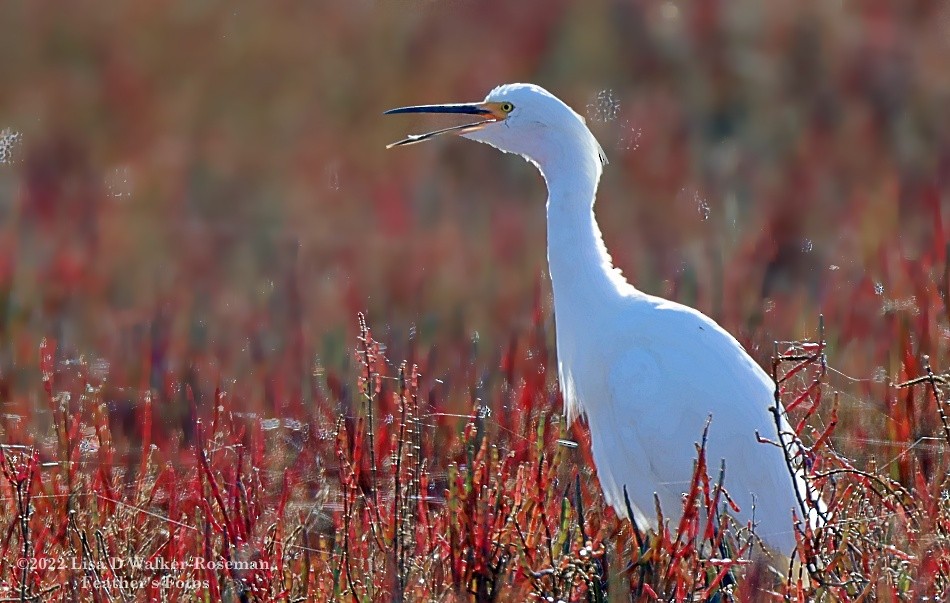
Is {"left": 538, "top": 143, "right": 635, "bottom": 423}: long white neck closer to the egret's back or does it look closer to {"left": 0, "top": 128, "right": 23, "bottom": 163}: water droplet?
the egret's back

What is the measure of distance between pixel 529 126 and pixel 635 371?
2.86 ft

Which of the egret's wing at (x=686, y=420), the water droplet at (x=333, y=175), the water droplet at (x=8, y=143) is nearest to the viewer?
the egret's wing at (x=686, y=420)

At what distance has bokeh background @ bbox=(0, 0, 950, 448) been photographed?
6.07 meters

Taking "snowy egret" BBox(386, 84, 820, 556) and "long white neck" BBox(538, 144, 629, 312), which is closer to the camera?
"snowy egret" BBox(386, 84, 820, 556)

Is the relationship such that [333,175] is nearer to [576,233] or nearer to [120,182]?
[120,182]

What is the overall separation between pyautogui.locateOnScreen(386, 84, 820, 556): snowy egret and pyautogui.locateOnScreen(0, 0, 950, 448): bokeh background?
845 mm

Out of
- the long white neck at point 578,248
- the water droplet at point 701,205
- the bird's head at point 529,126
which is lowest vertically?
the long white neck at point 578,248

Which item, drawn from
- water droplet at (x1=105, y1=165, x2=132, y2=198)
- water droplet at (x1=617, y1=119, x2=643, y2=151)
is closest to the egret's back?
water droplet at (x1=617, y1=119, x2=643, y2=151)

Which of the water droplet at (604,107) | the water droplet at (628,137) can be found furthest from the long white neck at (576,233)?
the water droplet at (628,137)

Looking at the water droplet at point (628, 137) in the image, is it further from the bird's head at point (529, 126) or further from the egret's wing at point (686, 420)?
the egret's wing at point (686, 420)

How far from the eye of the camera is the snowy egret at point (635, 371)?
3.99 meters

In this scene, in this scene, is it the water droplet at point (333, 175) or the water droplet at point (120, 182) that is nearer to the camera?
the water droplet at point (120, 182)

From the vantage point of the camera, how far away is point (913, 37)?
11.0 meters

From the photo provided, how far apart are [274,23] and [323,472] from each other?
804 cm
